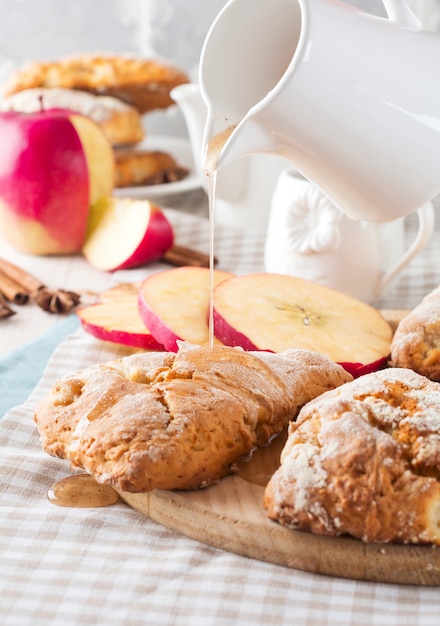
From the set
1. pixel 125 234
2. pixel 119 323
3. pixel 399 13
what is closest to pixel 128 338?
pixel 119 323

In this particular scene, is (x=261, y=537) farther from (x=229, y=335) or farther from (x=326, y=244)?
(x=326, y=244)

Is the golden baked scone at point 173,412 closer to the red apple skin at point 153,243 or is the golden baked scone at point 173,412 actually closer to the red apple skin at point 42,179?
the red apple skin at point 153,243

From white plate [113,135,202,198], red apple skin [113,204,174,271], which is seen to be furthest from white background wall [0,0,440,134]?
red apple skin [113,204,174,271]

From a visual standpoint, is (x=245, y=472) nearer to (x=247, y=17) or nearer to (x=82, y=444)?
(x=82, y=444)

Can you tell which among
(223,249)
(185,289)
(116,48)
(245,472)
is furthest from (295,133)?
(116,48)

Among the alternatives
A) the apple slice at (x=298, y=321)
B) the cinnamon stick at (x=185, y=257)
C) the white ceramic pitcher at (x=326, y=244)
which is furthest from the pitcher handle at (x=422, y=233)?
the cinnamon stick at (x=185, y=257)

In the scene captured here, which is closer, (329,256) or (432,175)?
(432,175)
